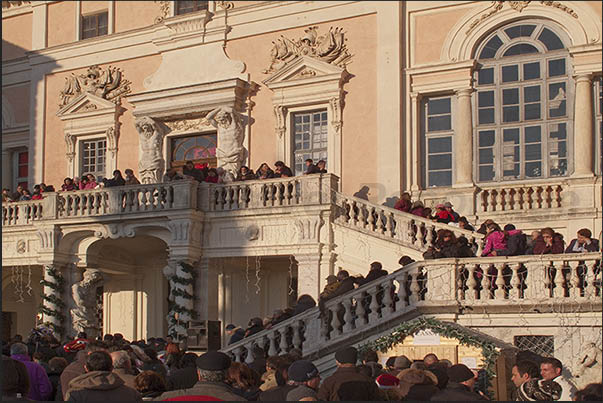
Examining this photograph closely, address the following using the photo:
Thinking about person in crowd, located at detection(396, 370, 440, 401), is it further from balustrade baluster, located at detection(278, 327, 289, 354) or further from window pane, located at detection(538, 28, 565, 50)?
window pane, located at detection(538, 28, 565, 50)

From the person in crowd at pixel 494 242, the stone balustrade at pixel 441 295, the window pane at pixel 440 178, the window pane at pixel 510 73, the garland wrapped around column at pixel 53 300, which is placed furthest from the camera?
the garland wrapped around column at pixel 53 300

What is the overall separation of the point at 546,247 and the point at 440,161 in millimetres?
7530

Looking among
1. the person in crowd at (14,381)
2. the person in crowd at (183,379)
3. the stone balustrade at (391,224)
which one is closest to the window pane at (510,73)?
the stone balustrade at (391,224)

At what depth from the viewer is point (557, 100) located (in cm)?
2064

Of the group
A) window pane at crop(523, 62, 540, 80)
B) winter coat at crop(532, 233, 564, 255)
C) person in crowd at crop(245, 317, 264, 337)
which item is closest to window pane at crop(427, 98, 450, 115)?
window pane at crop(523, 62, 540, 80)

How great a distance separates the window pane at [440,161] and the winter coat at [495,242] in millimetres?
6526

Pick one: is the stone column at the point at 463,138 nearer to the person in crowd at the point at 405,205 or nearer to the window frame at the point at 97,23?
the person in crowd at the point at 405,205

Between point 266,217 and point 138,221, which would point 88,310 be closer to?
point 138,221

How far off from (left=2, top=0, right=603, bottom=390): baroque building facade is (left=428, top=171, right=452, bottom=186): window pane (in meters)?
0.05

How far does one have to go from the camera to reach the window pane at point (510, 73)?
2108 centimetres

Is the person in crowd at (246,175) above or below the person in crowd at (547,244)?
above

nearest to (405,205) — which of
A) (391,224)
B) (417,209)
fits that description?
(417,209)

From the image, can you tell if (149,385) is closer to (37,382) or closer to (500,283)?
(37,382)

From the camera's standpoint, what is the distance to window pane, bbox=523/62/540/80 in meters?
20.9
